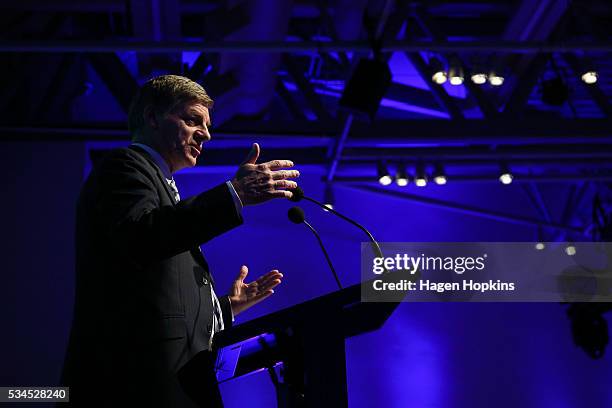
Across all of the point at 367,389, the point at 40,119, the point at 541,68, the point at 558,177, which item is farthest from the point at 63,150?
the point at 558,177

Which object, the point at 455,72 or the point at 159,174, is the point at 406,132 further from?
Answer: the point at 159,174

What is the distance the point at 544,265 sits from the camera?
22.7ft

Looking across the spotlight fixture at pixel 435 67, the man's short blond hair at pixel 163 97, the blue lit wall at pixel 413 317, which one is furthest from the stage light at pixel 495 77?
the man's short blond hair at pixel 163 97

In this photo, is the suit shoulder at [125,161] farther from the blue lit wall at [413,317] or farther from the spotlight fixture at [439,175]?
the spotlight fixture at [439,175]

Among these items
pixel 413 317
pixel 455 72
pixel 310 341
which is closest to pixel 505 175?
pixel 455 72

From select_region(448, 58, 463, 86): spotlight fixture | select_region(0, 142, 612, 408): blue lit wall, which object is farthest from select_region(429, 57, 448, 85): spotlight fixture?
select_region(0, 142, 612, 408): blue lit wall

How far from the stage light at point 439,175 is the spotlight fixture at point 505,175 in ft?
1.57

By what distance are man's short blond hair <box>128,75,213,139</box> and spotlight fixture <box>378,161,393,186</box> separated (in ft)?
14.4

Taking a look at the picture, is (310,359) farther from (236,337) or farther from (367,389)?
(367,389)

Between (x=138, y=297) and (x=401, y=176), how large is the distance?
15.9 ft

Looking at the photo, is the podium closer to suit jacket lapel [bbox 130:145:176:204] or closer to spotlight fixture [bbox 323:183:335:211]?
suit jacket lapel [bbox 130:145:176:204]

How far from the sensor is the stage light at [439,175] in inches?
240

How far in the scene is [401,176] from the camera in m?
6.11

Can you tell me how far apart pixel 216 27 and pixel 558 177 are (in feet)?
12.0
